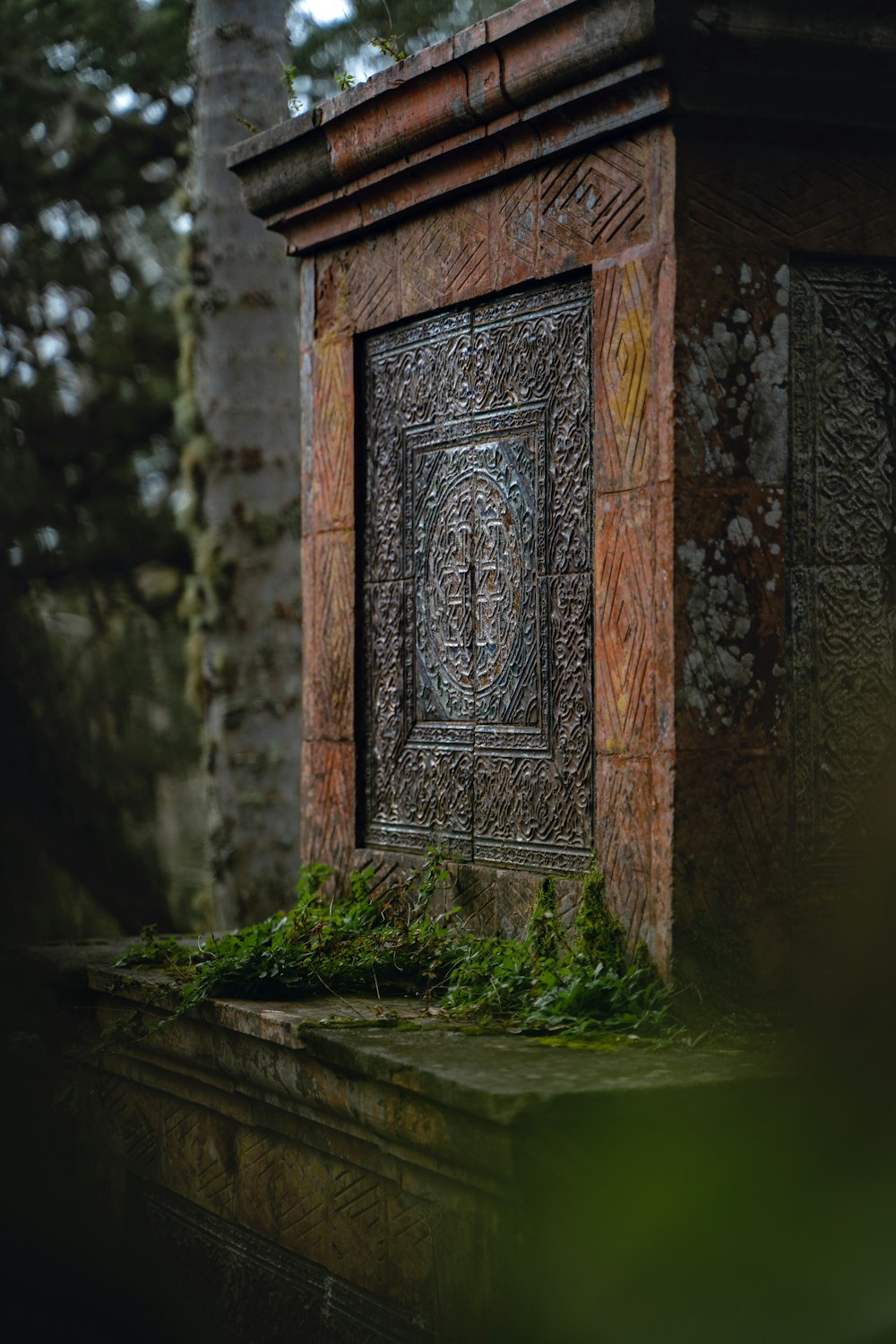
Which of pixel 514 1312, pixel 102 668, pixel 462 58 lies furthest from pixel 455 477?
pixel 102 668

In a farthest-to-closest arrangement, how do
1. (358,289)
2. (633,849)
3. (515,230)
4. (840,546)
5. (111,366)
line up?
(111,366), (358,289), (515,230), (840,546), (633,849)

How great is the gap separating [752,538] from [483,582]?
970 mm

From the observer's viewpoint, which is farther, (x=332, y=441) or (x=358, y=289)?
(x=332, y=441)

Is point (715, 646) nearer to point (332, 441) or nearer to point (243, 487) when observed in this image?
point (332, 441)

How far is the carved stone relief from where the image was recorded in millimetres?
4445

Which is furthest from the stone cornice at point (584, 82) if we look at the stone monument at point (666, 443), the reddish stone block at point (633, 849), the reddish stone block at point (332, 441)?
the reddish stone block at point (633, 849)

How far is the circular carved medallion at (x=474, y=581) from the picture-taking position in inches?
185

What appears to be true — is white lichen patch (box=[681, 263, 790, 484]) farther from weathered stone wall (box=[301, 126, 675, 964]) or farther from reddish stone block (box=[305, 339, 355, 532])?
reddish stone block (box=[305, 339, 355, 532])

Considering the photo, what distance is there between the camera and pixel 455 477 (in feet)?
16.2

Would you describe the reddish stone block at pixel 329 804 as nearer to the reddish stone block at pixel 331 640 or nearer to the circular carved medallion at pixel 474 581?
the reddish stone block at pixel 331 640

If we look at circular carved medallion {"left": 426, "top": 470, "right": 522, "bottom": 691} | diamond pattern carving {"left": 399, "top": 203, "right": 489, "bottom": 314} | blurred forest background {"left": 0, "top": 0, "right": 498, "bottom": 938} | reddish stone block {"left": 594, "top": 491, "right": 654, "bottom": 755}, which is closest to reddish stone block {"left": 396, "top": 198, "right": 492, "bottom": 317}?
diamond pattern carving {"left": 399, "top": 203, "right": 489, "bottom": 314}

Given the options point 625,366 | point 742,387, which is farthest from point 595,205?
point 742,387

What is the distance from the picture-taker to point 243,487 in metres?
Answer: 8.74

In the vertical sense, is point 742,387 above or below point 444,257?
below
